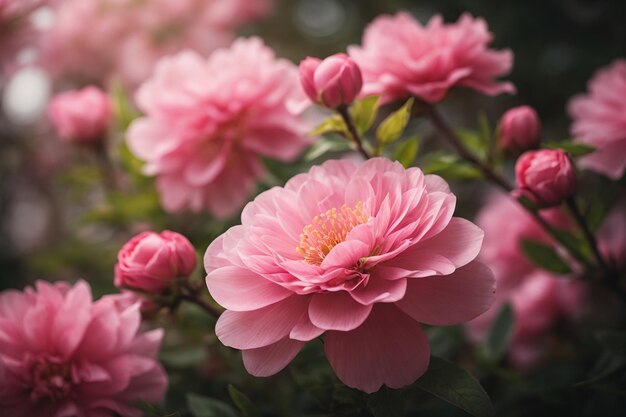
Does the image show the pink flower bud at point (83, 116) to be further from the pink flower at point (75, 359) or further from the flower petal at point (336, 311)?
the flower petal at point (336, 311)

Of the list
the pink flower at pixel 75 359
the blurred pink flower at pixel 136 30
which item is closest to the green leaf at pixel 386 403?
the pink flower at pixel 75 359

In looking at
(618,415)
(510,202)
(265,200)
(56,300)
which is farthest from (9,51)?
(618,415)

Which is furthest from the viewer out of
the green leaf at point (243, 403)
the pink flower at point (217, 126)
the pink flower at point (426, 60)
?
the pink flower at point (217, 126)

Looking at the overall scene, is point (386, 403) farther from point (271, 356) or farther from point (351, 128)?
point (351, 128)

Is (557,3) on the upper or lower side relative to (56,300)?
lower

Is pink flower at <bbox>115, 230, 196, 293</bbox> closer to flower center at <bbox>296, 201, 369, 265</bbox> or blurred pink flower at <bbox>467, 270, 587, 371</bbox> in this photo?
flower center at <bbox>296, 201, 369, 265</bbox>

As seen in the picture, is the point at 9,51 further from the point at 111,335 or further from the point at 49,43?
the point at 111,335
